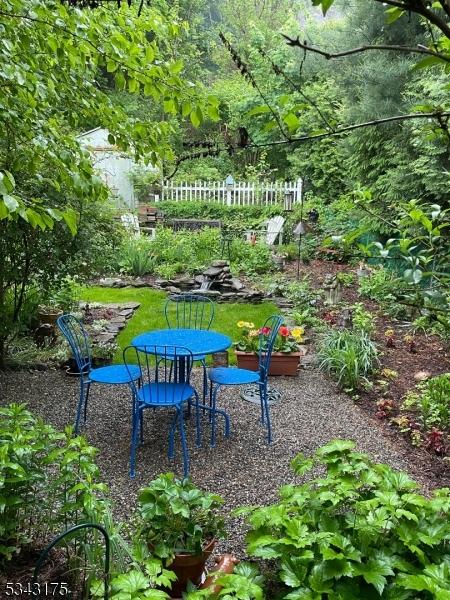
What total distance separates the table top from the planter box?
112 centimetres

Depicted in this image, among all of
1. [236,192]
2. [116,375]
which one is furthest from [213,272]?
[236,192]

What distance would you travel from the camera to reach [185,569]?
1956mm

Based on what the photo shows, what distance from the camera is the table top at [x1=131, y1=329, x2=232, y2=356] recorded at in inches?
140

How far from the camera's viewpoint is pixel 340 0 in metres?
10.5

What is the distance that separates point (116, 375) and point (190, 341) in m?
0.59

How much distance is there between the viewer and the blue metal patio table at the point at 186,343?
347 cm

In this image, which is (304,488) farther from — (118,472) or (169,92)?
(169,92)

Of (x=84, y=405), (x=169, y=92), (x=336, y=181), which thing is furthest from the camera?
(x=336, y=181)

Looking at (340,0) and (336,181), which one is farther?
(336,181)

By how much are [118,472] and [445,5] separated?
3.07 meters

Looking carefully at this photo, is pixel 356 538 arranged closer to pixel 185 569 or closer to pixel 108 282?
pixel 185 569

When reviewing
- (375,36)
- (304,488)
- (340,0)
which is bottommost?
(304,488)

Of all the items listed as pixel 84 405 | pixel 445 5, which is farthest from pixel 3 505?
pixel 84 405

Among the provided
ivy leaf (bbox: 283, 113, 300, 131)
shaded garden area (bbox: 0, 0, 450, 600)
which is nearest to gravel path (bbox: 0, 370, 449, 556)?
shaded garden area (bbox: 0, 0, 450, 600)
